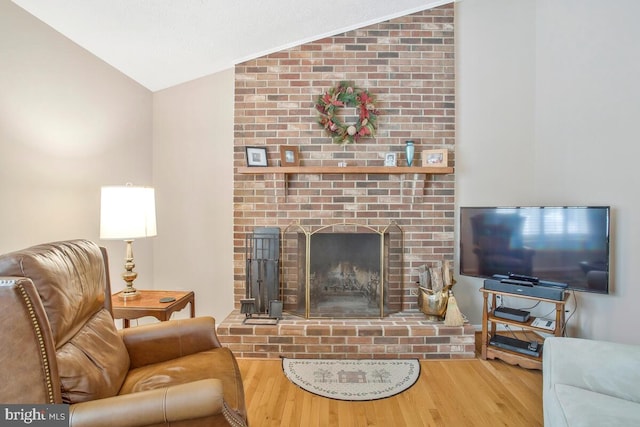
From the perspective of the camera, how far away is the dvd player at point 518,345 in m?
2.45

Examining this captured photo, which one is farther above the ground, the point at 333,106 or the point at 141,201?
the point at 333,106

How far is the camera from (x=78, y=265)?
1491 millimetres

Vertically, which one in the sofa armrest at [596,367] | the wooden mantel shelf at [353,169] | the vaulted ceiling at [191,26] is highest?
the vaulted ceiling at [191,26]

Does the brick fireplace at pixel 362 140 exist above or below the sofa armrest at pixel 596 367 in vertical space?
above

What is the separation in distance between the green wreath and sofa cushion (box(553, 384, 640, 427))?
2.27 metres

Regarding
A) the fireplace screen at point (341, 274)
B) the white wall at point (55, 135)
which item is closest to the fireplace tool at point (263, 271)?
the fireplace screen at point (341, 274)

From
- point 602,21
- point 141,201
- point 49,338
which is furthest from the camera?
point 602,21

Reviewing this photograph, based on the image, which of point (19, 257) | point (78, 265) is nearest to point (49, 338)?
point (19, 257)

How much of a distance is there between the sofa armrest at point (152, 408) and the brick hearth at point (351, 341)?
1.55m

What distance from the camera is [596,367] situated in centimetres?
147

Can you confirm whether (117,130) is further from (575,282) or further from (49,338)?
(575,282)

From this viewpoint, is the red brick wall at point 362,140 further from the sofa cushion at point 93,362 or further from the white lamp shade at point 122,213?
the sofa cushion at point 93,362

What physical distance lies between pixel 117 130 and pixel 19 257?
5.71ft

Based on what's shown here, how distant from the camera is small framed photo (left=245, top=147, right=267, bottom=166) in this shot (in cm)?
299
